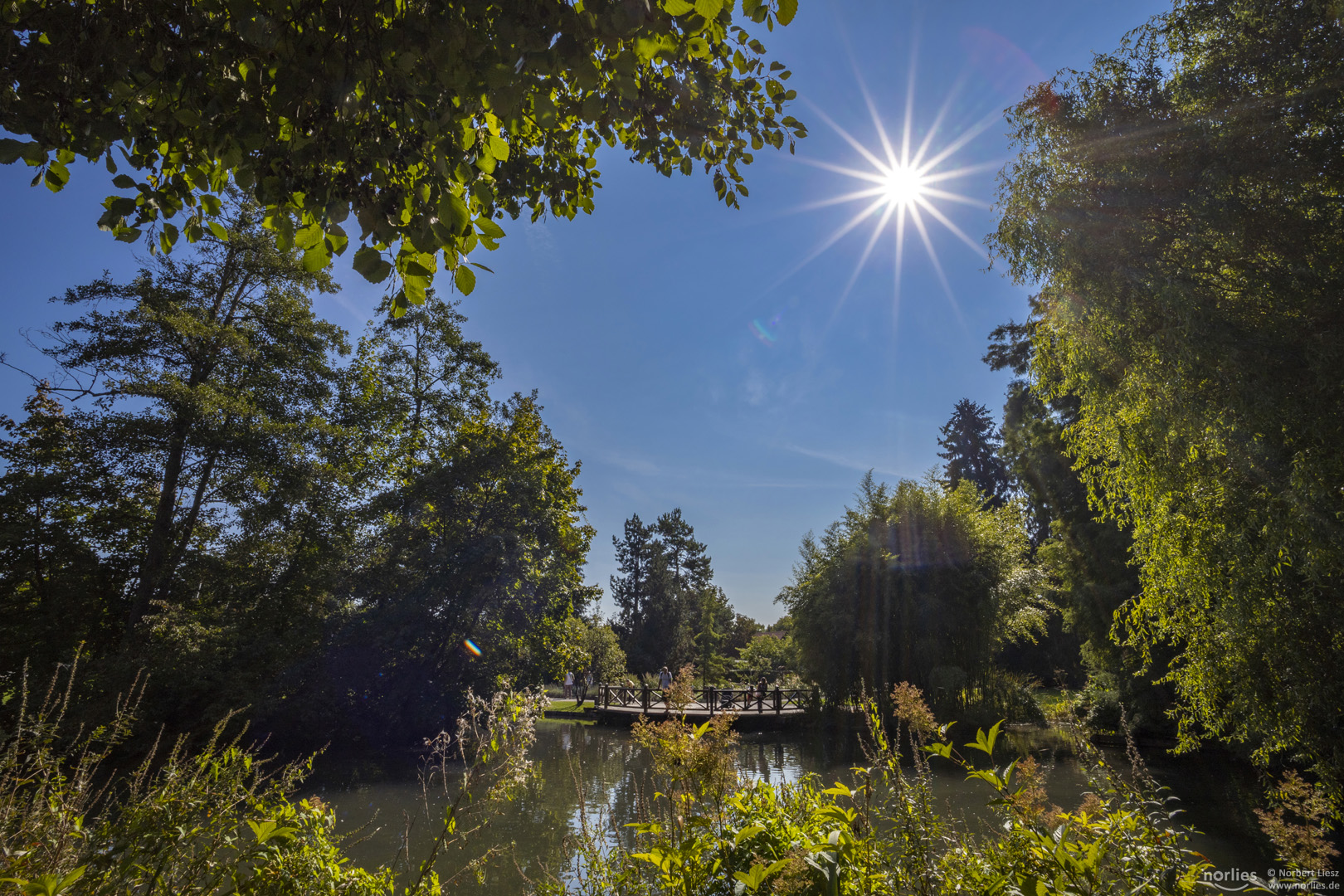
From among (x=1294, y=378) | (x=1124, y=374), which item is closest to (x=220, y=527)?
(x=1124, y=374)

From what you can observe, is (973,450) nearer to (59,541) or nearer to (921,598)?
→ (921,598)

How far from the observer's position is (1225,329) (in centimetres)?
426

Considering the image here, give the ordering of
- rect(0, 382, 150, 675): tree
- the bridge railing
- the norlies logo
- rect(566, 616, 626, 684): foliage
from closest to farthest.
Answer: the norlies logo < rect(0, 382, 150, 675): tree < rect(566, 616, 626, 684): foliage < the bridge railing

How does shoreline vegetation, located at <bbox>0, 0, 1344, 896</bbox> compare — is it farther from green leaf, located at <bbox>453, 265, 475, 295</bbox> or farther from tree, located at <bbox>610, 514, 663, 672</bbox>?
tree, located at <bbox>610, 514, 663, 672</bbox>

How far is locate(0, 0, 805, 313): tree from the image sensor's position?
64.4 inches

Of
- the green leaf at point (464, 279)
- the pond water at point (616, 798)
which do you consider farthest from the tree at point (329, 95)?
the pond water at point (616, 798)

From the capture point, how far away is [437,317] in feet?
55.1

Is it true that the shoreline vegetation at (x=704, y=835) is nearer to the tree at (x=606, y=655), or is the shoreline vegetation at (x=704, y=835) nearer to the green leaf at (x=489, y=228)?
the green leaf at (x=489, y=228)

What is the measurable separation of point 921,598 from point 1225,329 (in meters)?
11.1

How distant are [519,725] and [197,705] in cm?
1293

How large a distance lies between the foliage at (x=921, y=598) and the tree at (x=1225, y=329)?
8576mm

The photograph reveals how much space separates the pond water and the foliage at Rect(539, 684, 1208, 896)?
4.66 ft

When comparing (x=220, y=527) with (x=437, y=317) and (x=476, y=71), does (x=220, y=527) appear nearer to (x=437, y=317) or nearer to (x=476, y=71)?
(x=437, y=317)

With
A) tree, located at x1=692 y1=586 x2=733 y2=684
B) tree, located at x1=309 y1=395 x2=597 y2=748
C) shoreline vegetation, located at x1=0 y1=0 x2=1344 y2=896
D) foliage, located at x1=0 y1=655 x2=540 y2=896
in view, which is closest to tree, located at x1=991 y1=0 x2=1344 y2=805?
shoreline vegetation, located at x1=0 y1=0 x2=1344 y2=896
